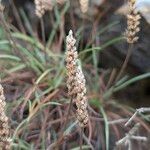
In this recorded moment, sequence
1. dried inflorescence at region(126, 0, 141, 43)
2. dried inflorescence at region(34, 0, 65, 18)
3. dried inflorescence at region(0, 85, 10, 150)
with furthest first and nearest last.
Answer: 1. dried inflorescence at region(34, 0, 65, 18)
2. dried inflorescence at region(126, 0, 141, 43)
3. dried inflorescence at region(0, 85, 10, 150)

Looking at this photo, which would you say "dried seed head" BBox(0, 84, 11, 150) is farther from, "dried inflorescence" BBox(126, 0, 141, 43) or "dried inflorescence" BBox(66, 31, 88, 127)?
"dried inflorescence" BBox(126, 0, 141, 43)

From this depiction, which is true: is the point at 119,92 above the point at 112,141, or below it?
above

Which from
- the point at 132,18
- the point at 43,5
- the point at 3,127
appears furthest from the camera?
the point at 43,5

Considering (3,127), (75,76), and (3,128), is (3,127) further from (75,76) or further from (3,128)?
(75,76)

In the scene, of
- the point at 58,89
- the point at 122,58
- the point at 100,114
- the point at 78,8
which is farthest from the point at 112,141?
the point at 78,8

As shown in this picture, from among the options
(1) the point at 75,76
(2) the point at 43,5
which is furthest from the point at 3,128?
(2) the point at 43,5

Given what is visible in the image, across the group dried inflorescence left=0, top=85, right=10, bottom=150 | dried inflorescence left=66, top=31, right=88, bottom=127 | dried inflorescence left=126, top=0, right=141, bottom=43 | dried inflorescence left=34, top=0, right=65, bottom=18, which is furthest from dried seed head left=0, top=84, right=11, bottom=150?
dried inflorescence left=34, top=0, right=65, bottom=18

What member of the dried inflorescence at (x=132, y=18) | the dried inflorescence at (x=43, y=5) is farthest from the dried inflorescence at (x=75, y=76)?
the dried inflorescence at (x=43, y=5)

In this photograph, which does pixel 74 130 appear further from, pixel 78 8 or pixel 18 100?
pixel 78 8
